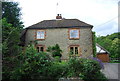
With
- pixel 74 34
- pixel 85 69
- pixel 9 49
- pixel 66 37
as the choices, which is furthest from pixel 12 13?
pixel 85 69

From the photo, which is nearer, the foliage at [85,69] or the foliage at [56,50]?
the foliage at [85,69]

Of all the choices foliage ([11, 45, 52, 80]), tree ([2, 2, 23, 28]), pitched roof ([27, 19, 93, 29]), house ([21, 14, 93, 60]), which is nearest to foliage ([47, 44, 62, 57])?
house ([21, 14, 93, 60])

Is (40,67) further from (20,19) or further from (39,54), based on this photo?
(20,19)

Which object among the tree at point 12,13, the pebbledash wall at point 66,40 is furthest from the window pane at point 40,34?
the tree at point 12,13

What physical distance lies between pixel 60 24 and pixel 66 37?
90.1 inches

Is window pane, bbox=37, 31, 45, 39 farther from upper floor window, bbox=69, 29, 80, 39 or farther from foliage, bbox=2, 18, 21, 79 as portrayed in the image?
foliage, bbox=2, 18, 21, 79

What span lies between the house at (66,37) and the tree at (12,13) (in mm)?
2306

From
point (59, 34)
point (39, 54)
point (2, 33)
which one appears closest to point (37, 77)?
point (39, 54)

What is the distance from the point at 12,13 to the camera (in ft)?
55.1

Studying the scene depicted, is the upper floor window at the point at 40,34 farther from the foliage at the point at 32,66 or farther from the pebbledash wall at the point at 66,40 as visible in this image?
the foliage at the point at 32,66

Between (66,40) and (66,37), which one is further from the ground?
(66,37)

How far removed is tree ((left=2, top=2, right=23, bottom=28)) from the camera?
16.2 meters

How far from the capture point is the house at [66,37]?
1762 centimetres

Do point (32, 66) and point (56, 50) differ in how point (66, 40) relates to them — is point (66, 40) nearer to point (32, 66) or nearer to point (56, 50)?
point (56, 50)
